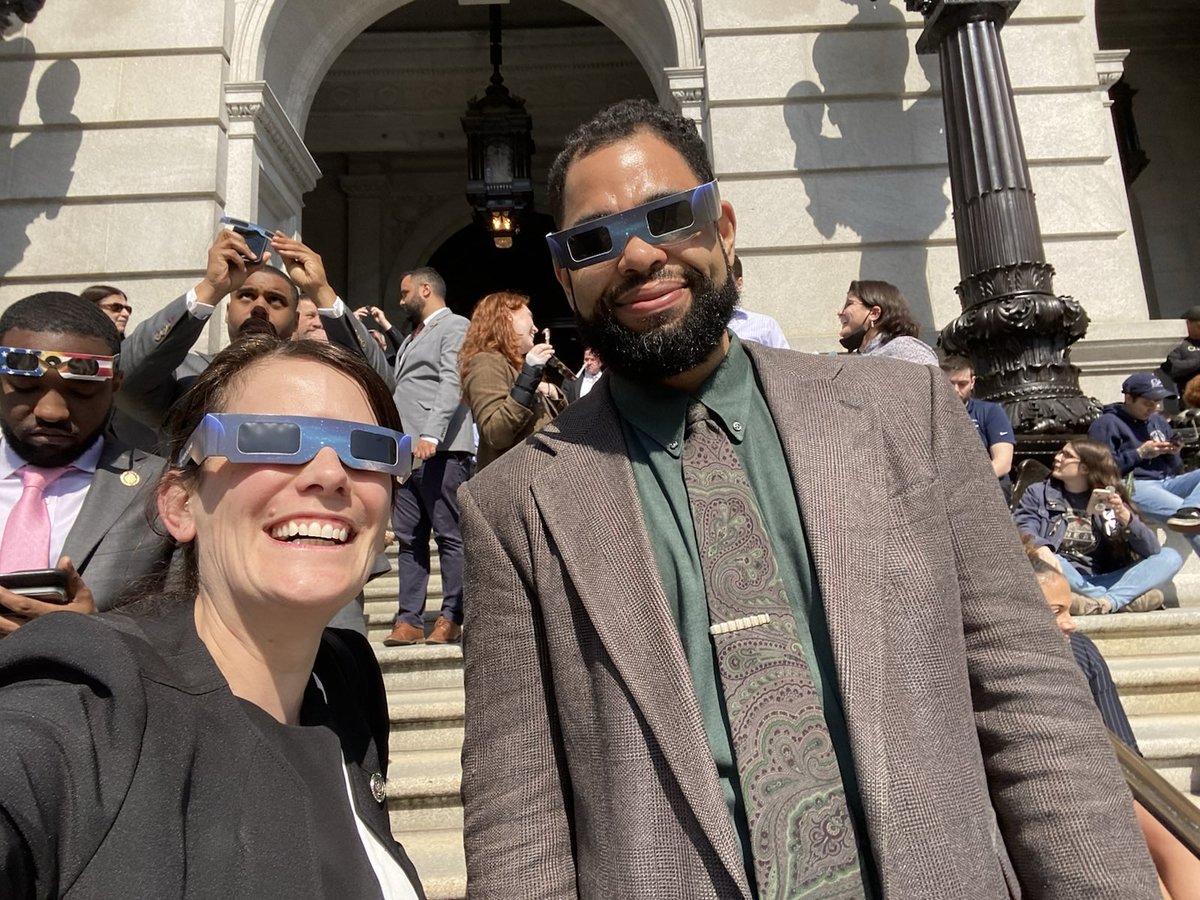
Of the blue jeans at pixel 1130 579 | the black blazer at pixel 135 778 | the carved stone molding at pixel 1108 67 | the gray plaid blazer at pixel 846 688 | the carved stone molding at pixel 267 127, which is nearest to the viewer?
the black blazer at pixel 135 778

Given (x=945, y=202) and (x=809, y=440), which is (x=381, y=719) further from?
(x=945, y=202)

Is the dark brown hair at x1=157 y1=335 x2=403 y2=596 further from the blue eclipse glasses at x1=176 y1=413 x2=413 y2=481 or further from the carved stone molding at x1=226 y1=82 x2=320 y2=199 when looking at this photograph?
the carved stone molding at x1=226 y1=82 x2=320 y2=199

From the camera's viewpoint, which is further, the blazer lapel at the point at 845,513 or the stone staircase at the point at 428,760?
the stone staircase at the point at 428,760

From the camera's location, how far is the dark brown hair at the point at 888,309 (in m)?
5.12

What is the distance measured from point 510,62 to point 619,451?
12649 millimetres

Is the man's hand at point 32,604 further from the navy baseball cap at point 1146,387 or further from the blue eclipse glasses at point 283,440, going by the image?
the navy baseball cap at point 1146,387

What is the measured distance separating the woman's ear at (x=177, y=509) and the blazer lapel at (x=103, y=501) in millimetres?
652

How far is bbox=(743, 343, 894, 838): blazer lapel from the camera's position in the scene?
146 cm

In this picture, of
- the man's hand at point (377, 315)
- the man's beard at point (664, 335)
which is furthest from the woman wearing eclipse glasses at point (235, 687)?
the man's hand at point (377, 315)

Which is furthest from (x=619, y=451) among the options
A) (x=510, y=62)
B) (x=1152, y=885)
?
(x=510, y=62)

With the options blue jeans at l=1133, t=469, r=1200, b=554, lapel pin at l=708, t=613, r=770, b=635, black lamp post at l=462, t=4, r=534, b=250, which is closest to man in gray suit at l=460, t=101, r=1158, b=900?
lapel pin at l=708, t=613, r=770, b=635

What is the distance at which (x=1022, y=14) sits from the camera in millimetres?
8609

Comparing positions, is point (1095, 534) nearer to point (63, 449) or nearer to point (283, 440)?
point (283, 440)

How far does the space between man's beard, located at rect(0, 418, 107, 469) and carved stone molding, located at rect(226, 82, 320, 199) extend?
6.61 meters
